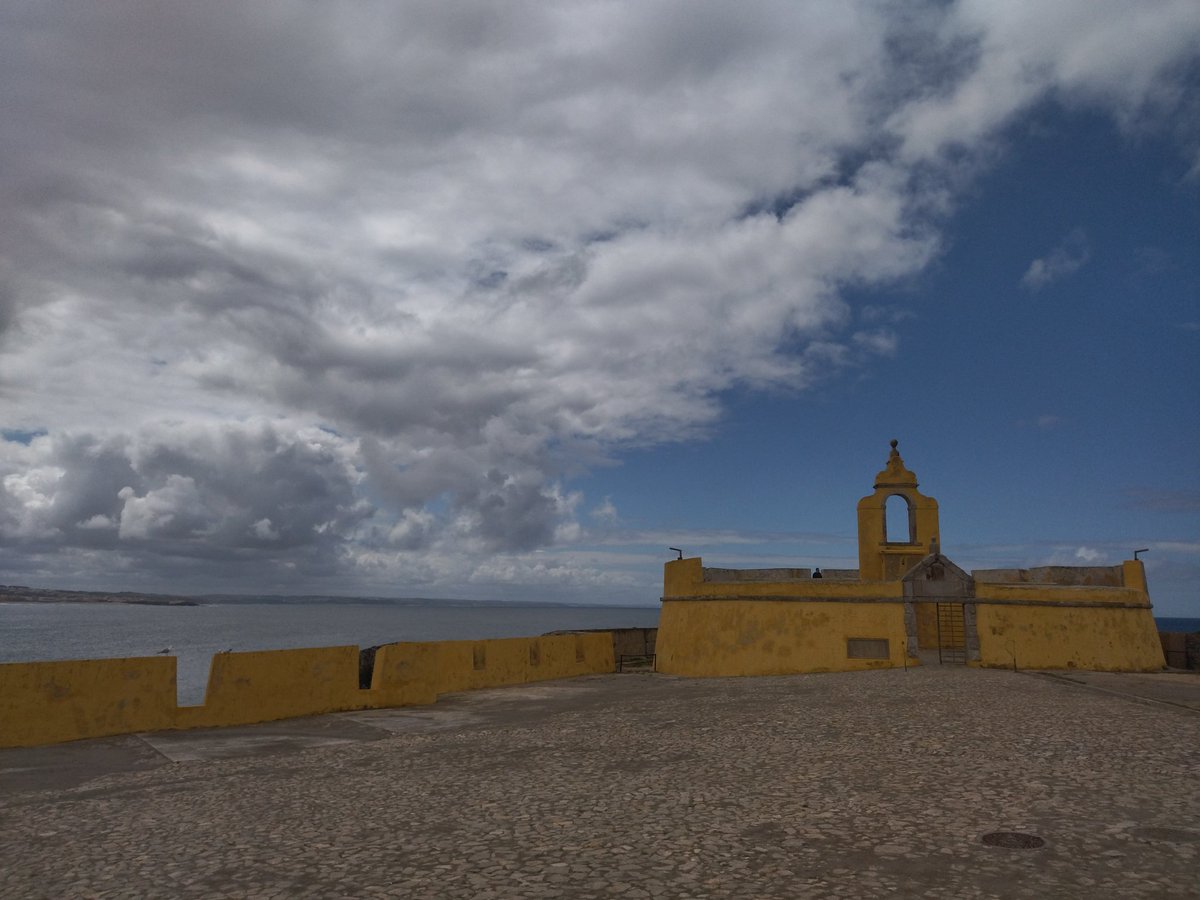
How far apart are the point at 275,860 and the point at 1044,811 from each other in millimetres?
7336

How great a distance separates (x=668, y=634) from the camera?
92.8 feet

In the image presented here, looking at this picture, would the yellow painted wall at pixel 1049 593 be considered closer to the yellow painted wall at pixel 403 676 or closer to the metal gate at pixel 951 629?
the metal gate at pixel 951 629

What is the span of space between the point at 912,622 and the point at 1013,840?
58.6ft

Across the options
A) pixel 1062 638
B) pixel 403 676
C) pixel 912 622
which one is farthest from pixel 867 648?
pixel 403 676

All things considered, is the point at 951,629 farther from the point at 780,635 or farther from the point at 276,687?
the point at 276,687

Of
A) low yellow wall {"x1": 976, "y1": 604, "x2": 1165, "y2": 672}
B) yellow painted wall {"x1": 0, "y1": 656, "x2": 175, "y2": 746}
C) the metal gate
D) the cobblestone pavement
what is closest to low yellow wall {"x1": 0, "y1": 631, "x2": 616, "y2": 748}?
yellow painted wall {"x1": 0, "y1": 656, "x2": 175, "y2": 746}

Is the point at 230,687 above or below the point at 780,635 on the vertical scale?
below

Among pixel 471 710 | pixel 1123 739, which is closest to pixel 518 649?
pixel 471 710

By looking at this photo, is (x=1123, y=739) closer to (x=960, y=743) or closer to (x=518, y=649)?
(x=960, y=743)

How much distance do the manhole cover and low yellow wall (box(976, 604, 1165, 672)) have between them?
1764cm

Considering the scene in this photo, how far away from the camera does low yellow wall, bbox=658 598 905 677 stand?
80.2ft

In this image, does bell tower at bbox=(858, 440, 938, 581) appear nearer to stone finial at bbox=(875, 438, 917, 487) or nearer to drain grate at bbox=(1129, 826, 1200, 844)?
stone finial at bbox=(875, 438, 917, 487)

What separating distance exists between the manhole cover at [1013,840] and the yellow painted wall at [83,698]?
1379 centimetres

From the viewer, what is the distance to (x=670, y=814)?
28.2ft
